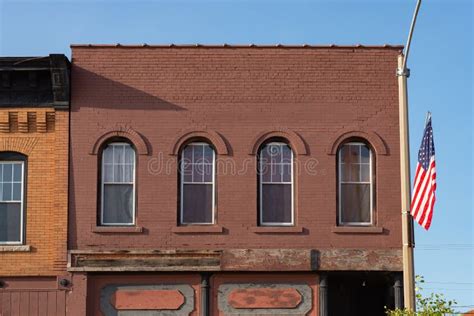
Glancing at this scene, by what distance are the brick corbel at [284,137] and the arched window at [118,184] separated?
2.56 meters

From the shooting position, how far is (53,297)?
20031 millimetres

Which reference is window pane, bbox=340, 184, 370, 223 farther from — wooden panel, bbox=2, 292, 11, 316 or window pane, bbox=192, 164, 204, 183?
wooden panel, bbox=2, 292, 11, 316

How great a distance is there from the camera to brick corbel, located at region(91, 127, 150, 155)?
2042cm

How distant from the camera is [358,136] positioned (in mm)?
20594

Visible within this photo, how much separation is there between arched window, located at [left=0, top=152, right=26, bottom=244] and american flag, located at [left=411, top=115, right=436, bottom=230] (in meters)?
8.32

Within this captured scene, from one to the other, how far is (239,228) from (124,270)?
251cm

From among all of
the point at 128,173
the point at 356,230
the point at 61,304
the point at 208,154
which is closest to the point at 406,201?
the point at 356,230

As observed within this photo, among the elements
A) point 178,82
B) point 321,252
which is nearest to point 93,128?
point 178,82

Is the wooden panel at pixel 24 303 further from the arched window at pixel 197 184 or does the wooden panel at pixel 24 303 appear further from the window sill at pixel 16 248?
the arched window at pixel 197 184

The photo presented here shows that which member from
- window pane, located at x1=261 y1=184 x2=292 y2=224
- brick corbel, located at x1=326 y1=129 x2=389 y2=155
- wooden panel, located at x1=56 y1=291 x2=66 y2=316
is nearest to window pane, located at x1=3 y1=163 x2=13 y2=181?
wooden panel, located at x1=56 y1=291 x2=66 y2=316

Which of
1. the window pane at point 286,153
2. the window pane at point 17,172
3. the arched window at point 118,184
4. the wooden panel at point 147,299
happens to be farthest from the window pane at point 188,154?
the window pane at point 17,172

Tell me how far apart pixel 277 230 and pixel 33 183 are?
5194 millimetres

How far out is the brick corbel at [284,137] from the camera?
20484mm

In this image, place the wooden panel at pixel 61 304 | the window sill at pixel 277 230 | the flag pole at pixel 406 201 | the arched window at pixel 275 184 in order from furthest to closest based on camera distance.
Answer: the arched window at pixel 275 184 → the window sill at pixel 277 230 → the wooden panel at pixel 61 304 → the flag pole at pixel 406 201
